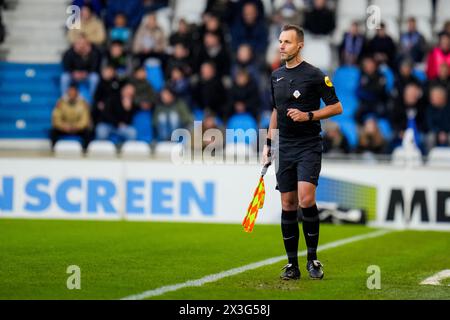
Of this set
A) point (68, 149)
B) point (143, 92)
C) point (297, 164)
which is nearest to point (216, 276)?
point (297, 164)

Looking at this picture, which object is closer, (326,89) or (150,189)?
(326,89)

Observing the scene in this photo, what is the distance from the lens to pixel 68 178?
56.4 ft

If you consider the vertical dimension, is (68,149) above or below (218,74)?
below

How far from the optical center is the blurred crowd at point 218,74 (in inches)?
749

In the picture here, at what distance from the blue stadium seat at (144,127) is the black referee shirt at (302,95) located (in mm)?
9994

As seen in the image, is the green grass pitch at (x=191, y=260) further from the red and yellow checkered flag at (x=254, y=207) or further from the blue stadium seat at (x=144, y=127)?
the blue stadium seat at (x=144, y=127)

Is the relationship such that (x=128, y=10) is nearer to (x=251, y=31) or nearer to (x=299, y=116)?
(x=251, y=31)

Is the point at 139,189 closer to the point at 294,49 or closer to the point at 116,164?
the point at 116,164

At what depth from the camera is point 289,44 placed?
30.1 feet

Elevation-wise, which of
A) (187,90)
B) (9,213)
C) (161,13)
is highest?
(161,13)

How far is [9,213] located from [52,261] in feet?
22.3

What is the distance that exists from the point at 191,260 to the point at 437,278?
8.98ft
